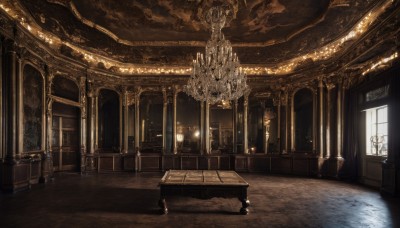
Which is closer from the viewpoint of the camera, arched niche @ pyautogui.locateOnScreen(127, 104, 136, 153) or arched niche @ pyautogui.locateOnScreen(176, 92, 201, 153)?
arched niche @ pyautogui.locateOnScreen(127, 104, 136, 153)

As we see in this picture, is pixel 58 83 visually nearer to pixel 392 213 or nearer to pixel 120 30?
pixel 120 30

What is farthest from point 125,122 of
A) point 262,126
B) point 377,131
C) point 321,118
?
point 377,131

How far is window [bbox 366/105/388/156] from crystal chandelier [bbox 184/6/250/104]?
4272 millimetres

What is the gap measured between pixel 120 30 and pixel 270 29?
14.8 ft

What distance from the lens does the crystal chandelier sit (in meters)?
6.67

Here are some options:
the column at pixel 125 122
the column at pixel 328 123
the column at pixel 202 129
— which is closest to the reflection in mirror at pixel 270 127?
the column at pixel 328 123

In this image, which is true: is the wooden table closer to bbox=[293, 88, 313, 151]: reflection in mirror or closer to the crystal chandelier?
the crystal chandelier

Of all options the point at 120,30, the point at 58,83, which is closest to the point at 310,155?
the point at 120,30

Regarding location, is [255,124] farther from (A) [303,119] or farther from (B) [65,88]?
(B) [65,88]

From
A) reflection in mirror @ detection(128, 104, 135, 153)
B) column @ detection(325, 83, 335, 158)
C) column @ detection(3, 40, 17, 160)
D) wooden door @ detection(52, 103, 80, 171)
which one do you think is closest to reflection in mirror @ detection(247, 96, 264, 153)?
column @ detection(325, 83, 335, 158)

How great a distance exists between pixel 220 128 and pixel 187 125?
1410 millimetres

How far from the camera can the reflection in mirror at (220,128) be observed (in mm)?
12250

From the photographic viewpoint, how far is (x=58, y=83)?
33.1 feet

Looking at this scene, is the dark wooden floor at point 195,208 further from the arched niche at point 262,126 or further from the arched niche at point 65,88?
the arched niche at point 262,126
